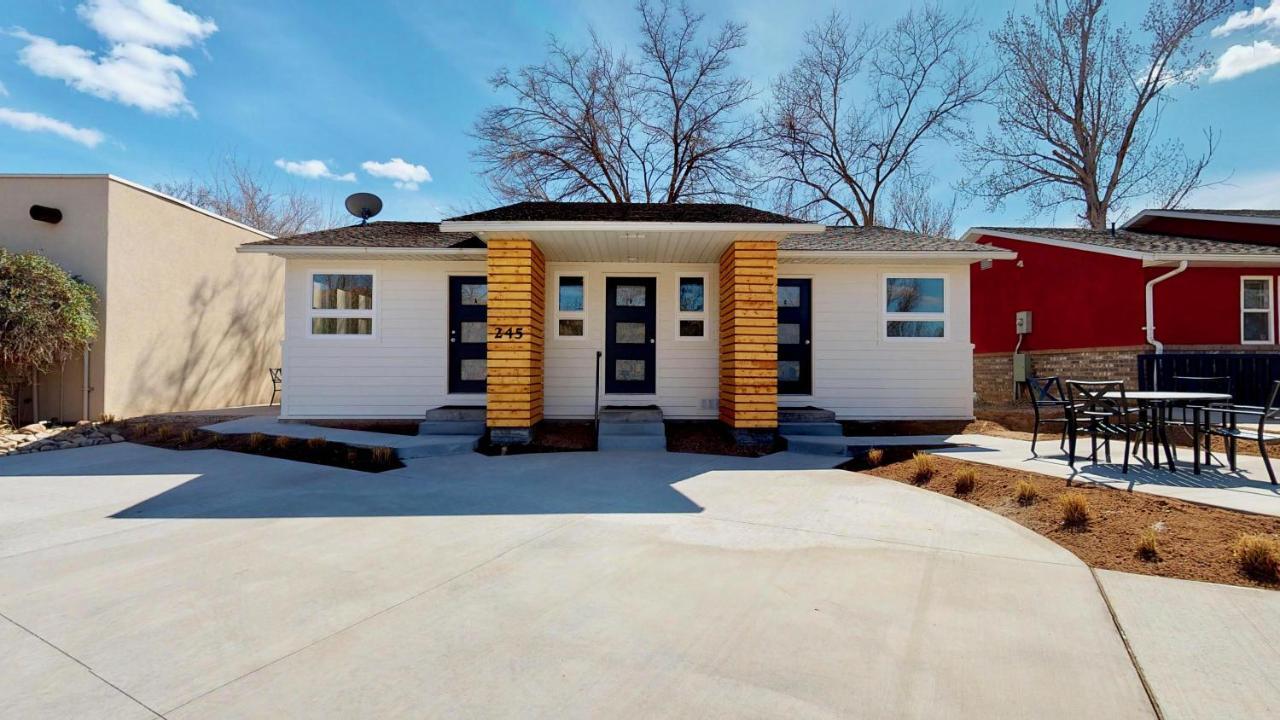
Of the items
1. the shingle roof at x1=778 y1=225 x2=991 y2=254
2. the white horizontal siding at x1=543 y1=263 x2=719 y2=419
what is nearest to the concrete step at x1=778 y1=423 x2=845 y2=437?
the white horizontal siding at x1=543 y1=263 x2=719 y2=419

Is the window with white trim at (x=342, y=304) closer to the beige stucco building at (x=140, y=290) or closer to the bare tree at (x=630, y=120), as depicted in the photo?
the beige stucco building at (x=140, y=290)

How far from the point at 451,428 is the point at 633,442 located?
2.67m

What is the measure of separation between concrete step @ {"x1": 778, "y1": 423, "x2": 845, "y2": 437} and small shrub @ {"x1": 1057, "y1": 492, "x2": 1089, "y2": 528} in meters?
4.03

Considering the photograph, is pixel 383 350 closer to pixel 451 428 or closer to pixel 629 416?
pixel 451 428

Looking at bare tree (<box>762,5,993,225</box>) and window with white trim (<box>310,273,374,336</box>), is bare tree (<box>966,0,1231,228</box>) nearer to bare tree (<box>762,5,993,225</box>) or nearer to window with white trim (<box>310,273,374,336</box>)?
bare tree (<box>762,5,993,225</box>)

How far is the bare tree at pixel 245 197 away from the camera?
21.2 metres

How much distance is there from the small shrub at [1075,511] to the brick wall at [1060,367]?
28.2ft

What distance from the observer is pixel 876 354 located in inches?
359

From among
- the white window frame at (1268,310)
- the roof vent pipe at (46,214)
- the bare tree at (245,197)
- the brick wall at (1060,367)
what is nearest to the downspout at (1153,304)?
the brick wall at (1060,367)

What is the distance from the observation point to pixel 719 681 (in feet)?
6.60

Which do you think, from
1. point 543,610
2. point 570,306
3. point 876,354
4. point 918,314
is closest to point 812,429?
point 876,354

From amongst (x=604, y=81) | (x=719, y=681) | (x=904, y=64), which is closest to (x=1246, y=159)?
(x=904, y=64)

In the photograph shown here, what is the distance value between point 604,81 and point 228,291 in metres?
12.2

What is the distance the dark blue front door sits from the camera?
9.08 meters
